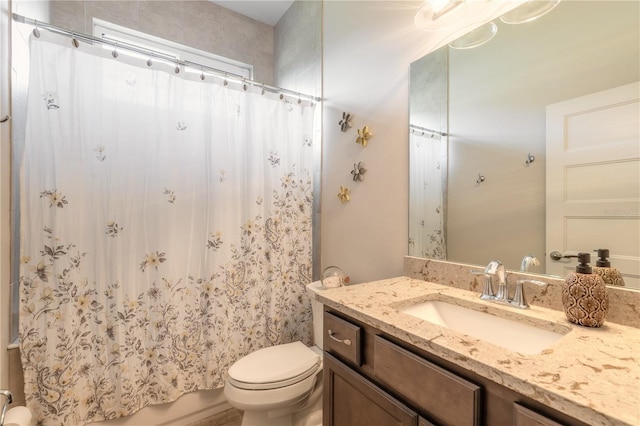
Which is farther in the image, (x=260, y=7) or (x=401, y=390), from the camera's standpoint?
(x=260, y=7)

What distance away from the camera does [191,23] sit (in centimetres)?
216

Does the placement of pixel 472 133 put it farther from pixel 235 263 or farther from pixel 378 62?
pixel 235 263

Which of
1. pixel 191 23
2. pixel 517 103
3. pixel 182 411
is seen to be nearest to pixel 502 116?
pixel 517 103

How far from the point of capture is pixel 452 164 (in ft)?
3.78

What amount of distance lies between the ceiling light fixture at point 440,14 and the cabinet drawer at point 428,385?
124cm

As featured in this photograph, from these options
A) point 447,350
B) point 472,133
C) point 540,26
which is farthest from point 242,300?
point 540,26

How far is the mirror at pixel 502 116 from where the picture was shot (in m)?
0.79

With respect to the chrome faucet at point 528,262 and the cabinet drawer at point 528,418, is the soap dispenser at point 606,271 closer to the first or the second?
the chrome faucet at point 528,262

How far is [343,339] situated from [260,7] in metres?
2.67

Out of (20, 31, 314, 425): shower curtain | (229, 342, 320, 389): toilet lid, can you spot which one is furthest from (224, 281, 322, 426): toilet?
(20, 31, 314, 425): shower curtain

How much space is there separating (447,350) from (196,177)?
1.50 meters

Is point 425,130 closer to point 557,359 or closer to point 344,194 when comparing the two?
point 344,194

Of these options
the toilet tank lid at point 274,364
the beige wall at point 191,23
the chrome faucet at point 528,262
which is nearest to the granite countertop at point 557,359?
the chrome faucet at point 528,262

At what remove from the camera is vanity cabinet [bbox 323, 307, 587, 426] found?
0.52 meters
